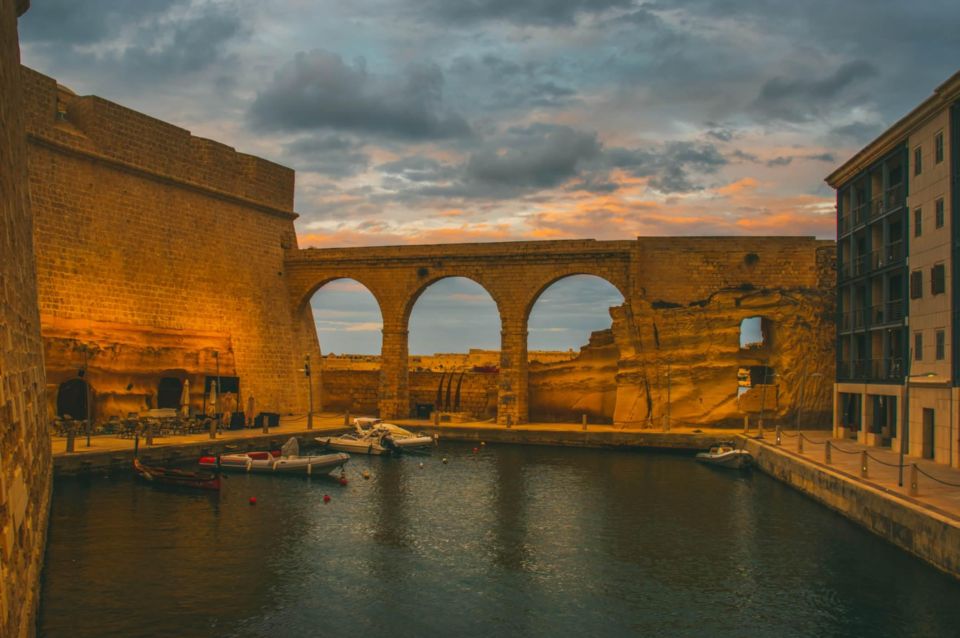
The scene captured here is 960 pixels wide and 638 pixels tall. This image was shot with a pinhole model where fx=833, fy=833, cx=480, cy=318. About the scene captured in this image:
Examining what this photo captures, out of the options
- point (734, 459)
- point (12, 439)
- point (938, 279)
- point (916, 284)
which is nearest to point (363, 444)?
point (734, 459)

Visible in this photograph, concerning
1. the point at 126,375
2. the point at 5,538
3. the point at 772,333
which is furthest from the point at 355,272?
the point at 5,538

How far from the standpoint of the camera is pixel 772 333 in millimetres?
35781

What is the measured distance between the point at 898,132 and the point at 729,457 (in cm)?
1170

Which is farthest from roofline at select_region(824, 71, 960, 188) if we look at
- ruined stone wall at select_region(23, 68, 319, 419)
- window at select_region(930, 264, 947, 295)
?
ruined stone wall at select_region(23, 68, 319, 419)

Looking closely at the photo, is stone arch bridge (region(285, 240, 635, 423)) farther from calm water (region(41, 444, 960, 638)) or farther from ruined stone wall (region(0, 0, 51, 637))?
ruined stone wall (region(0, 0, 51, 637))

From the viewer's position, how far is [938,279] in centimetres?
2231

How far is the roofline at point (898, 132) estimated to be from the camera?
2127 cm

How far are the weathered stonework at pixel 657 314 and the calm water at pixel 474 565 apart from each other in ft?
34.8

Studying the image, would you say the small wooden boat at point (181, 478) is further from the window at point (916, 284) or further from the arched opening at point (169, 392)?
the window at point (916, 284)

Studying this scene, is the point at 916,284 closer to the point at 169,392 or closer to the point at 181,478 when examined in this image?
the point at 181,478

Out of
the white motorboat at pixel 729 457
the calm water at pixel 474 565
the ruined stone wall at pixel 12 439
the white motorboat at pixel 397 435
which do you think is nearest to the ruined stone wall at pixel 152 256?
the white motorboat at pixel 397 435

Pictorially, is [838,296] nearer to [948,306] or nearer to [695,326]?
[695,326]

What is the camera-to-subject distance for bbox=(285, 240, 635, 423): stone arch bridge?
1480 inches

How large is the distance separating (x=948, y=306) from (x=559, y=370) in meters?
20.5
